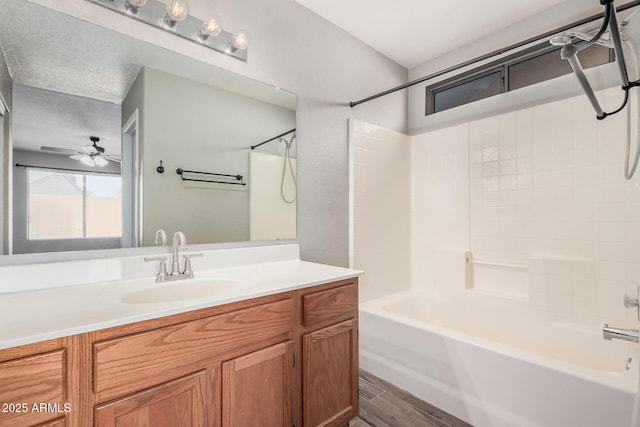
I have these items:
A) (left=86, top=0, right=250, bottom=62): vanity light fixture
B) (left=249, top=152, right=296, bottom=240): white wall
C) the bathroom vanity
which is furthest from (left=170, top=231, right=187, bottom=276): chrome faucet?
(left=86, top=0, right=250, bottom=62): vanity light fixture

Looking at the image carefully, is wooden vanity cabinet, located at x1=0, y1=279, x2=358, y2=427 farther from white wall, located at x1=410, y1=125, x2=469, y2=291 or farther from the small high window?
the small high window

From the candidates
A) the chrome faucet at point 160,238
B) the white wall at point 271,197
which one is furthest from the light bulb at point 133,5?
the chrome faucet at point 160,238

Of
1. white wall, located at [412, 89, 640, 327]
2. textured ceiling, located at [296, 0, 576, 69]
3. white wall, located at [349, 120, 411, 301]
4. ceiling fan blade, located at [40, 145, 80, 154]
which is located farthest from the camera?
white wall, located at [349, 120, 411, 301]

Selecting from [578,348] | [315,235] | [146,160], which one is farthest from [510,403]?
[146,160]

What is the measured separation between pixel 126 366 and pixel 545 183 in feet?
8.74

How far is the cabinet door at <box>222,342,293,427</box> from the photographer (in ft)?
3.63

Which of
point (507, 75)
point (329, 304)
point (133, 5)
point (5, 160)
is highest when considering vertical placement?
point (507, 75)

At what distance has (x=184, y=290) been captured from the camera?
1.38 metres

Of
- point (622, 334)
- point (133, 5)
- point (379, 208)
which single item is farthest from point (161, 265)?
point (622, 334)

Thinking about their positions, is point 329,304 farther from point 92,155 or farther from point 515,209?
point 515,209

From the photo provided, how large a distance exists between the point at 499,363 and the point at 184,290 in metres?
1.64

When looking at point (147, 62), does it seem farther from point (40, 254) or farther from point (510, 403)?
point (510, 403)

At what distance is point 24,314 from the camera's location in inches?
35.4

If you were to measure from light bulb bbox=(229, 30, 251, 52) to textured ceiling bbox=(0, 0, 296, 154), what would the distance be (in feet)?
1.19
